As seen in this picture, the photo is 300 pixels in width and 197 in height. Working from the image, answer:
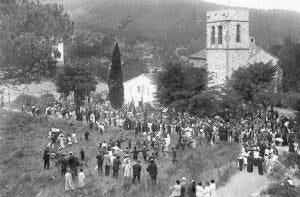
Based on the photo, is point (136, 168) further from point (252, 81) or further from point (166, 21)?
point (166, 21)

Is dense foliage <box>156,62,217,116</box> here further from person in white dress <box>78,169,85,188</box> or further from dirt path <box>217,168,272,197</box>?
person in white dress <box>78,169,85,188</box>

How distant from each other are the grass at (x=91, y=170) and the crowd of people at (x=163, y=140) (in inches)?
19.4

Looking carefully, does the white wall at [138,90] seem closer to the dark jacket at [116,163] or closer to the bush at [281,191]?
the dark jacket at [116,163]

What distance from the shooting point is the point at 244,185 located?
19.5m

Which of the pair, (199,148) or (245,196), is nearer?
(245,196)

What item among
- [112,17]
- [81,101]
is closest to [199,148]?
[81,101]

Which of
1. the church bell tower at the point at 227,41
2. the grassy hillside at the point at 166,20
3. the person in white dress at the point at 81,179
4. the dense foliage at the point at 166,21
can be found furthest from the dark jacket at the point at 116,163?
the grassy hillside at the point at 166,20

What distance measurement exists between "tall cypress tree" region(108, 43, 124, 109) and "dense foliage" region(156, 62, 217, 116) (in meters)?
10.9

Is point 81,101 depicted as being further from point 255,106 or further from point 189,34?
point 189,34

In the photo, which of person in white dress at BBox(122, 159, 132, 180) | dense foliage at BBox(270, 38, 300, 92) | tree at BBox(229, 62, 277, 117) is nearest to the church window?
tree at BBox(229, 62, 277, 117)

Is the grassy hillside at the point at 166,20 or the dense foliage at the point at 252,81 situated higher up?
the grassy hillside at the point at 166,20

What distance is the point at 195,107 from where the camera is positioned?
35969 mm

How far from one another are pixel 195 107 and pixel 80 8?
7675cm

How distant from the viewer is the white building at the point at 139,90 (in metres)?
52.1
